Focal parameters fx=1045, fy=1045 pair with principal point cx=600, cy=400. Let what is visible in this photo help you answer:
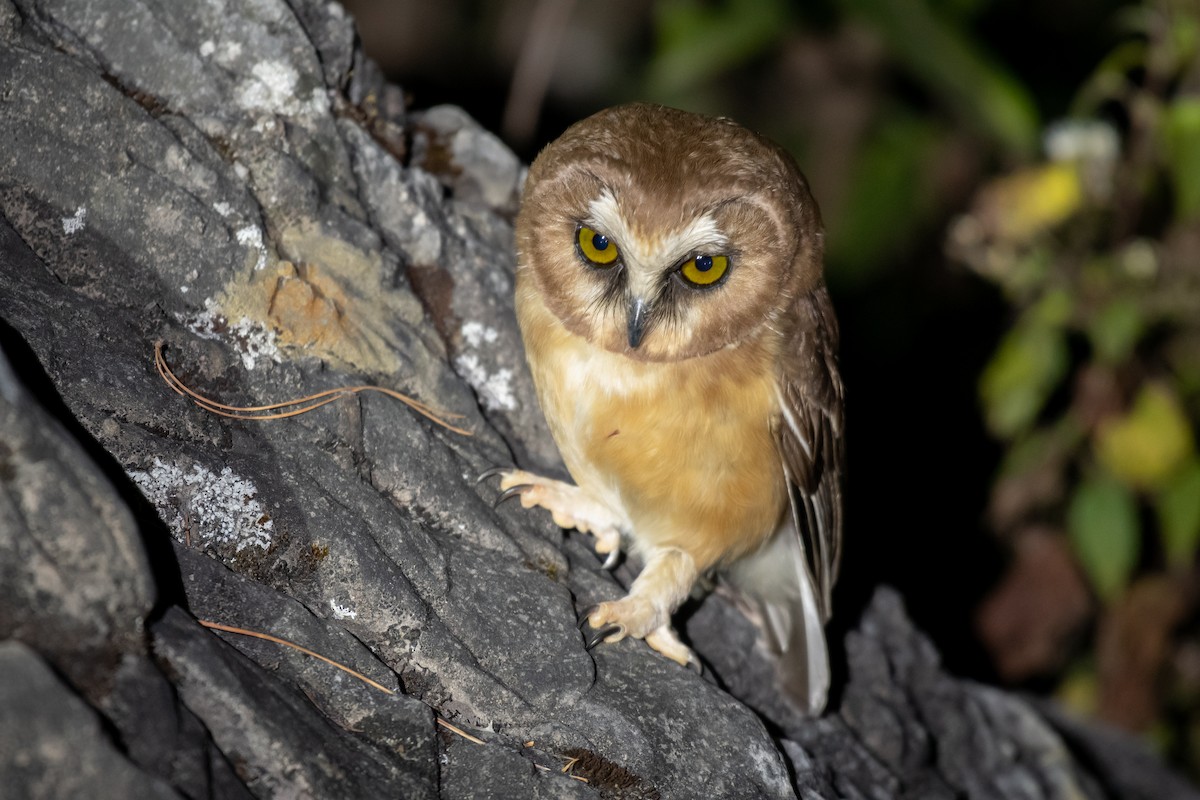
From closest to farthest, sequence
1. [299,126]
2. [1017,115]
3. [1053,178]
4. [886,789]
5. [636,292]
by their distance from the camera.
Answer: [636,292] < [299,126] < [886,789] < [1053,178] < [1017,115]

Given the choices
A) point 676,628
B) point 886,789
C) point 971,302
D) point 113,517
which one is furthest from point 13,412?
point 971,302

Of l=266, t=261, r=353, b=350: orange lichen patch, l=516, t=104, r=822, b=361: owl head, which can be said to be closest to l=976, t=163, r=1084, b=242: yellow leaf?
l=516, t=104, r=822, b=361: owl head

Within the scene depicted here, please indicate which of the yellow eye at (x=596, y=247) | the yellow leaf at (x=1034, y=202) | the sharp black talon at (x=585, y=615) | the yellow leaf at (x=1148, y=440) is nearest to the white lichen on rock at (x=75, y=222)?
the yellow eye at (x=596, y=247)

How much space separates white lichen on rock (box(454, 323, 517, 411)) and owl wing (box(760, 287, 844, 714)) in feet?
3.05

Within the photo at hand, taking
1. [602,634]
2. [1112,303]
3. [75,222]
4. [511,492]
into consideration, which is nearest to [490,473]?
[511,492]

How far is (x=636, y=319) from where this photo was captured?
277 cm

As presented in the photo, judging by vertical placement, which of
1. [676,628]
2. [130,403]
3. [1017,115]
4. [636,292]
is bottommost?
[130,403]

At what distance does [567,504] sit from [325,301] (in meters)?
0.95

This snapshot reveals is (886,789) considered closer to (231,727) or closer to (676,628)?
(676,628)

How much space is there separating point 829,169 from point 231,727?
16.8 feet

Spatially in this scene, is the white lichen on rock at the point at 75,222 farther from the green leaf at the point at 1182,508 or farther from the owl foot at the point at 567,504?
the green leaf at the point at 1182,508

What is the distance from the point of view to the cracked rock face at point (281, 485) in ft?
6.31

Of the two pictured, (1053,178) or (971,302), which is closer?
(1053,178)

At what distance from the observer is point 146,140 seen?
2.82 metres
